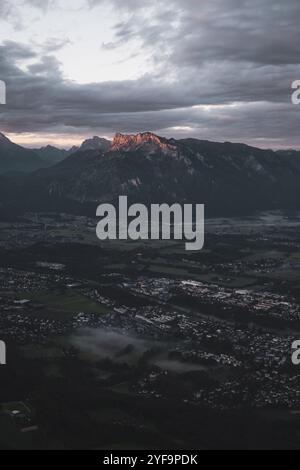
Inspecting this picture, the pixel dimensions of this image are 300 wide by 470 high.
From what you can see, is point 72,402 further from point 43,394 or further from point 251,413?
point 251,413

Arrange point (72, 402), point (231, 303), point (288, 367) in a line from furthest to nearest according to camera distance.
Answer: point (231, 303) → point (288, 367) → point (72, 402)

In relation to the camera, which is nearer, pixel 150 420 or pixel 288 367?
pixel 150 420

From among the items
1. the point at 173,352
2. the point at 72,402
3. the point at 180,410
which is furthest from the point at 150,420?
the point at 173,352

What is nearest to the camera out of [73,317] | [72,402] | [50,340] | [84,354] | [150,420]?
[150,420]

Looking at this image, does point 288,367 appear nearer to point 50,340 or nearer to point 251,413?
point 251,413

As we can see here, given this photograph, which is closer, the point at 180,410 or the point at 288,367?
the point at 180,410

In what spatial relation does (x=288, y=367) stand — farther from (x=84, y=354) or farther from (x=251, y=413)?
(x=84, y=354)

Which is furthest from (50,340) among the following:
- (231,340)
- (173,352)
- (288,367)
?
(288,367)
